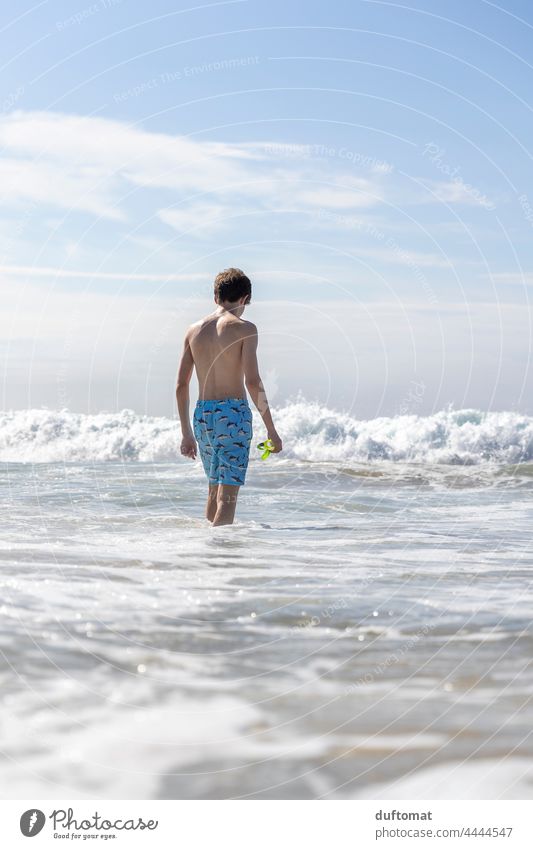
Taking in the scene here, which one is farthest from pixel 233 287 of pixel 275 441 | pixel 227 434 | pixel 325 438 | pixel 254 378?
pixel 325 438

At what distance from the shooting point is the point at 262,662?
3.93 m

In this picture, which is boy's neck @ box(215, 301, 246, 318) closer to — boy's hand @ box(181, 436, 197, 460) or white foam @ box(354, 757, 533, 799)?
boy's hand @ box(181, 436, 197, 460)

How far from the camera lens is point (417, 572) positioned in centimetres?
607

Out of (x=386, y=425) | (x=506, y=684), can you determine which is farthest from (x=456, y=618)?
(x=386, y=425)

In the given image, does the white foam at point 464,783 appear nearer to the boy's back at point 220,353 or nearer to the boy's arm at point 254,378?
the boy's arm at point 254,378

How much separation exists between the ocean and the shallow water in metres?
0.01

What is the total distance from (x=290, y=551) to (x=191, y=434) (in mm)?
1752

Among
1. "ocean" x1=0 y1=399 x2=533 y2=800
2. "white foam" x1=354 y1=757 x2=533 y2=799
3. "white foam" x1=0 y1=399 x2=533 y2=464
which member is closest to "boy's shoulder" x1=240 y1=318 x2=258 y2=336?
"ocean" x1=0 y1=399 x2=533 y2=800

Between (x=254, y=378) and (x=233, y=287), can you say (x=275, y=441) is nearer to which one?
(x=254, y=378)

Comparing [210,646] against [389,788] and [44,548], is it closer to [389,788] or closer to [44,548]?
[389,788]

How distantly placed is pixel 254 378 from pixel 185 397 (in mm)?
878

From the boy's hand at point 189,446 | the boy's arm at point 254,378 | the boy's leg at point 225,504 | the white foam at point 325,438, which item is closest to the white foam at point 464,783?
the boy's arm at point 254,378

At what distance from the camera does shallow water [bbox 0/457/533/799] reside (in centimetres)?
296

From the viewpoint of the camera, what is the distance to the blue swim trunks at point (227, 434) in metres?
7.75
